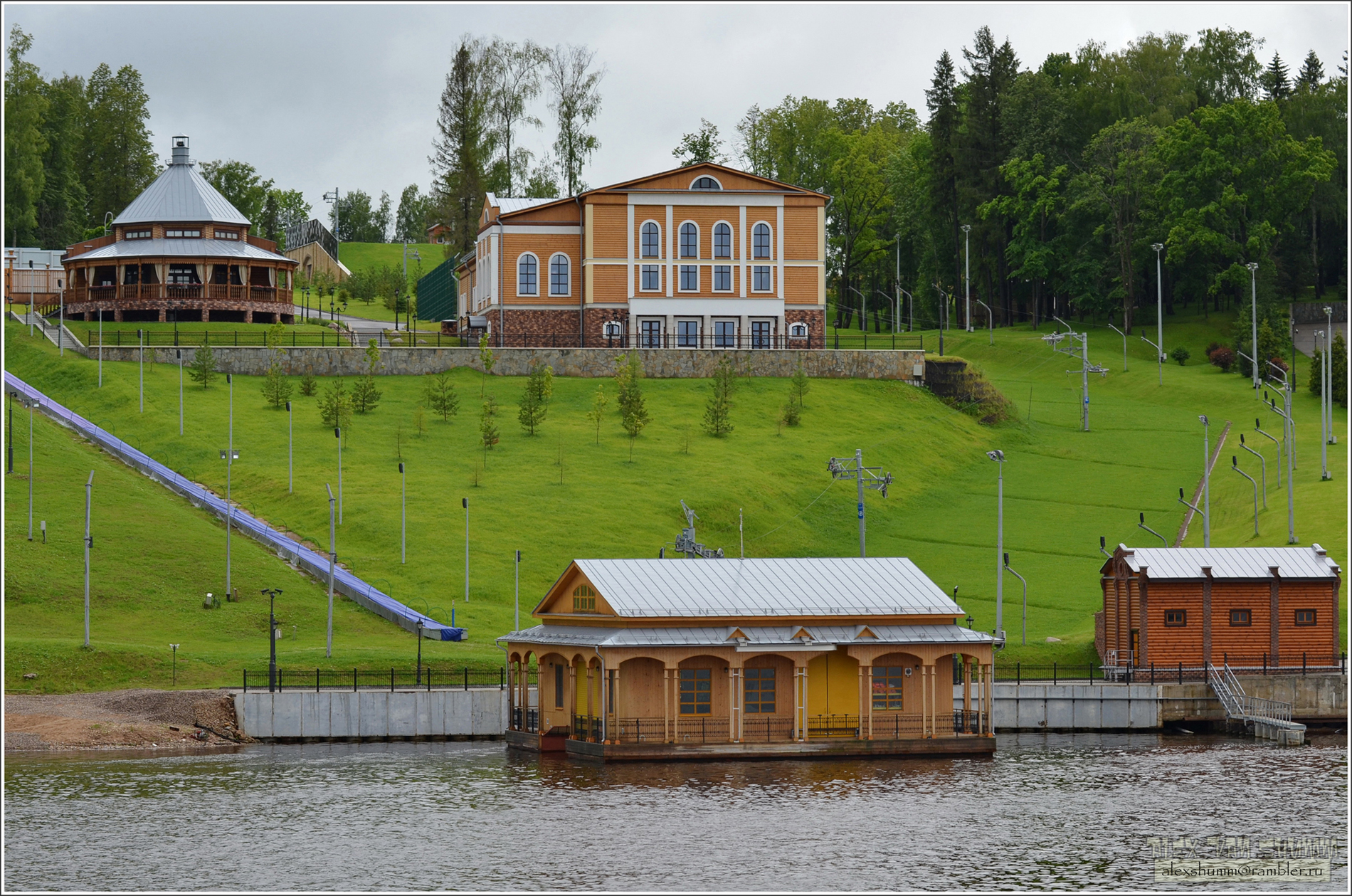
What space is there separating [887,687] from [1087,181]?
88936 millimetres

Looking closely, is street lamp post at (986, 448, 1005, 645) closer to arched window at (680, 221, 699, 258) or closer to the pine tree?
arched window at (680, 221, 699, 258)

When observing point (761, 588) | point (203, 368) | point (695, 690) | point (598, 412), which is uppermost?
point (203, 368)

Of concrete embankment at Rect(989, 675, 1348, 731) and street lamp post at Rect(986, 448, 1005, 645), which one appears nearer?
concrete embankment at Rect(989, 675, 1348, 731)

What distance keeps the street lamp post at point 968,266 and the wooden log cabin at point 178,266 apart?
51.9m

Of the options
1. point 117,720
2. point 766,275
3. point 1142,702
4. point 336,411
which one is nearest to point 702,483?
point 336,411

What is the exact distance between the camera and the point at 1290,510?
7844 centimetres

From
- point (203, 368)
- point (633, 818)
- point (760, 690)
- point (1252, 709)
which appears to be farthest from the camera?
point (203, 368)

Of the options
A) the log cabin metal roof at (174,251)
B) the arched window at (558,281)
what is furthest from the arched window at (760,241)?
the log cabin metal roof at (174,251)

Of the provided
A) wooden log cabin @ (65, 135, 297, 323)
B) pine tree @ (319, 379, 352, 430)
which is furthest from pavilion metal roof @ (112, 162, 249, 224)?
pine tree @ (319, 379, 352, 430)

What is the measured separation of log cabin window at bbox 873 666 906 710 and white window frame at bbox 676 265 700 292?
60.3 metres

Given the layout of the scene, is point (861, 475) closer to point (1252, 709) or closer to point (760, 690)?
point (1252, 709)

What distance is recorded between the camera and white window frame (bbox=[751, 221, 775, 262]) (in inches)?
4547

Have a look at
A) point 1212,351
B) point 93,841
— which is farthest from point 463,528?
point 1212,351

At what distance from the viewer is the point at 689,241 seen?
379 feet
